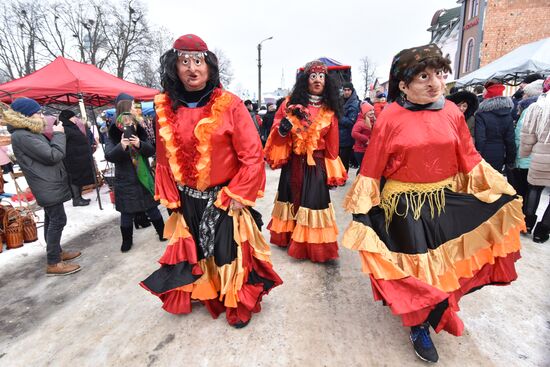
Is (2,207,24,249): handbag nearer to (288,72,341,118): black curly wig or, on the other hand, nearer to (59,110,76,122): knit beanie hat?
(59,110,76,122): knit beanie hat

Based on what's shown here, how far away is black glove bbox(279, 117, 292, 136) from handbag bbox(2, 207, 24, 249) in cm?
375

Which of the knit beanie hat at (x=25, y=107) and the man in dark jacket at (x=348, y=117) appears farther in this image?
the man in dark jacket at (x=348, y=117)

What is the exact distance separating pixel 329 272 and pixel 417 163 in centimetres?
163

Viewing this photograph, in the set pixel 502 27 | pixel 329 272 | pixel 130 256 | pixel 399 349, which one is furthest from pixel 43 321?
pixel 502 27

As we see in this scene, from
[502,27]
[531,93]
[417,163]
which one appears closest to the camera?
[417,163]

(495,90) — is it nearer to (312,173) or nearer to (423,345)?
(312,173)

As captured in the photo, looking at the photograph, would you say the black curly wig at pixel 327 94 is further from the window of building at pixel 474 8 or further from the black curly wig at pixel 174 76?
the window of building at pixel 474 8

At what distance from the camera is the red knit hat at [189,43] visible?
2.01 metres

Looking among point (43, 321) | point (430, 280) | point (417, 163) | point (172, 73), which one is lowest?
point (43, 321)

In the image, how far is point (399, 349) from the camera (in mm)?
2055

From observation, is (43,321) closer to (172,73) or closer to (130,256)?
(130,256)

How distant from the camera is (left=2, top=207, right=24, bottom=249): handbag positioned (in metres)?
4.00

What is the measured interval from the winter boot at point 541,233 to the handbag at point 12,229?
649 cm

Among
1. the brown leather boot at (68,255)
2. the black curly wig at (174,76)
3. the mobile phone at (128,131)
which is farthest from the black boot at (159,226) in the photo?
the black curly wig at (174,76)
